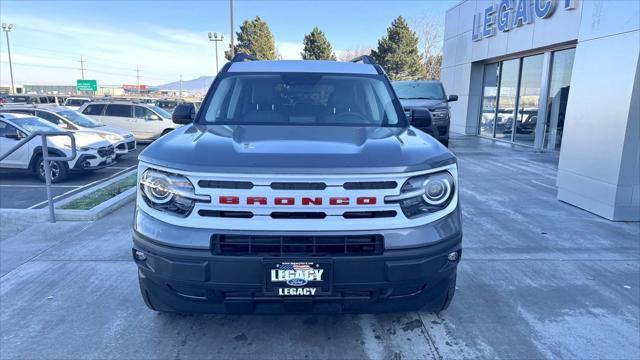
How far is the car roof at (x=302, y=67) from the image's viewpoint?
385cm

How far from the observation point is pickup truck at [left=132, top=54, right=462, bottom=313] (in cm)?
220

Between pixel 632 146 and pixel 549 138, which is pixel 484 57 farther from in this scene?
pixel 632 146

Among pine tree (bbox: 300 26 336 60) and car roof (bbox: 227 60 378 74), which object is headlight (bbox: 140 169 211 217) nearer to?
car roof (bbox: 227 60 378 74)

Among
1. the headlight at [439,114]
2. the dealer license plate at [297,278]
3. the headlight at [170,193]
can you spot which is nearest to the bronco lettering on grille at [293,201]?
the headlight at [170,193]

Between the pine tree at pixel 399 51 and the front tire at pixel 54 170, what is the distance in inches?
1165

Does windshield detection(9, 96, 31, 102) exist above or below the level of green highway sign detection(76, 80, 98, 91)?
below

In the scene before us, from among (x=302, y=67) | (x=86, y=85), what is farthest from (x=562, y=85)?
(x=86, y=85)

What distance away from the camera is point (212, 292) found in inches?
89.7

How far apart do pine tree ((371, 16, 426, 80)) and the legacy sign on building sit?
730 inches

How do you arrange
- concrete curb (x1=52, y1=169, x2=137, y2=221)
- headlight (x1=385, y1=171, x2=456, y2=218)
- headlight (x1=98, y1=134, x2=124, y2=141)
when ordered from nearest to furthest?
1. headlight (x1=385, y1=171, x2=456, y2=218)
2. concrete curb (x1=52, y1=169, x2=137, y2=221)
3. headlight (x1=98, y1=134, x2=124, y2=141)

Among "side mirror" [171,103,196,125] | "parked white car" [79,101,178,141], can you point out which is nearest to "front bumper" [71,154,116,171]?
"parked white car" [79,101,178,141]

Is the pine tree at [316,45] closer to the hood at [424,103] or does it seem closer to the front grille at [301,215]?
the hood at [424,103]

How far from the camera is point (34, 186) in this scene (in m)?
8.24

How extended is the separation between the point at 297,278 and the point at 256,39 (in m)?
42.4
